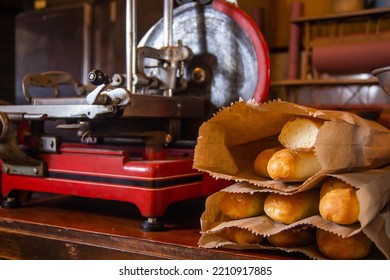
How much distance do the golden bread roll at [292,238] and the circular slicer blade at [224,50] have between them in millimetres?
658

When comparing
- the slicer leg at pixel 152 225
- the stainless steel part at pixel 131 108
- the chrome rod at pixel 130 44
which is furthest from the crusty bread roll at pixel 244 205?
the chrome rod at pixel 130 44

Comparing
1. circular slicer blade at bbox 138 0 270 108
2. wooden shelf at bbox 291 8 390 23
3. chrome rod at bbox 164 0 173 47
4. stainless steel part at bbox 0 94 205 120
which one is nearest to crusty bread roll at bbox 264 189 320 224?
stainless steel part at bbox 0 94 205 120

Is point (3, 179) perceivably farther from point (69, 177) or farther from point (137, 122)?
point (137, 122)

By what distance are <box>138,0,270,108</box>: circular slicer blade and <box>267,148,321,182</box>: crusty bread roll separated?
1.99 ft

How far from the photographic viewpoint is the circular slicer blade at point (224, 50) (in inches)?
63.7

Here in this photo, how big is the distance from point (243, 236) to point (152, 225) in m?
0.29

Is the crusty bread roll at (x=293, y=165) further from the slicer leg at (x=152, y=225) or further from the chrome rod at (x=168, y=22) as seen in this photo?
the chrome rod at (x=168, y=22)

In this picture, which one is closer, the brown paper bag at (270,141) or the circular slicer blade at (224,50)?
the brown paper bag at (270,141)

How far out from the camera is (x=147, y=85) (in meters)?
1.60

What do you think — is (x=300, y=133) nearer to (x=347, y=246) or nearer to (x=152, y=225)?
(x=347, y=246)

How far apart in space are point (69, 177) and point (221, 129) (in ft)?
1.72

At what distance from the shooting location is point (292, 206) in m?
1.00

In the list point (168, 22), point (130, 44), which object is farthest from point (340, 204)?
point (168, 22)

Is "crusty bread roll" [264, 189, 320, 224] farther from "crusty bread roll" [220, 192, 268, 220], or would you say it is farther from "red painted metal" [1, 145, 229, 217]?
"red painted metal" [1, 145, 229, 217]
